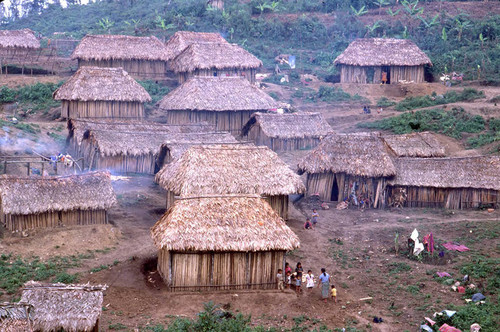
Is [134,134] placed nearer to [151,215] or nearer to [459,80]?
[151,215]

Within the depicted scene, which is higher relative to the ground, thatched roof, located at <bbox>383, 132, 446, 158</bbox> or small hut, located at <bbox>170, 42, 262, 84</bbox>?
small hut, located at <bbox>170, 42, 262, 84</bbox>

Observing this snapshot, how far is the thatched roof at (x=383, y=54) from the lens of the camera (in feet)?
152

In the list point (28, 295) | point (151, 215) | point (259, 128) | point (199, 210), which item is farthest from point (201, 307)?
point (259, 128)

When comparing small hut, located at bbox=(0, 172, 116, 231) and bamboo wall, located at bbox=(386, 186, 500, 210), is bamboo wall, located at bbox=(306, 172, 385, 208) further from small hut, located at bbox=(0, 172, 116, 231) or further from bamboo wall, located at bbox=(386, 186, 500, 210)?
small hut, located at bbox=(0, 172, 116, 231)

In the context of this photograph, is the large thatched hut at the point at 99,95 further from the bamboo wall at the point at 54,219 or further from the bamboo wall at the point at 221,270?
the bamboo wall at the point at 221,270

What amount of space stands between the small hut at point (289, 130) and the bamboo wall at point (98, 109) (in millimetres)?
7775

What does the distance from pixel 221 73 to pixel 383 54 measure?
1198 centimetres

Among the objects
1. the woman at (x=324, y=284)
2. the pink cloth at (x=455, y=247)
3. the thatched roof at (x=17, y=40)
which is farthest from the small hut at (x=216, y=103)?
the woman at (x=324, y=284)

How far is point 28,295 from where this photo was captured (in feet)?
50.6

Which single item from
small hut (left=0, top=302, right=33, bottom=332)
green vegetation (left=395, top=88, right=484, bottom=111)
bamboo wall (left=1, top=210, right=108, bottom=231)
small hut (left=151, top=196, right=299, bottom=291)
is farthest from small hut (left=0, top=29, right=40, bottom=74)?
small hut (left=0, top=302, right=33, bottom=332)

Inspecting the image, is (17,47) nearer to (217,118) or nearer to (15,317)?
(217,118)

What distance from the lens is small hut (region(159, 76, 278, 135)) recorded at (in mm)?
39844

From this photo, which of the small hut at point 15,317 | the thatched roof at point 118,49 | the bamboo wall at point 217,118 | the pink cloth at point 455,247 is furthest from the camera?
the thatched roof at point 118,49

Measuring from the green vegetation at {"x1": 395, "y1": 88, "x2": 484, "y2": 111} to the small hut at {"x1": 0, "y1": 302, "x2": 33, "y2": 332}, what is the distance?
32503 millimetres
